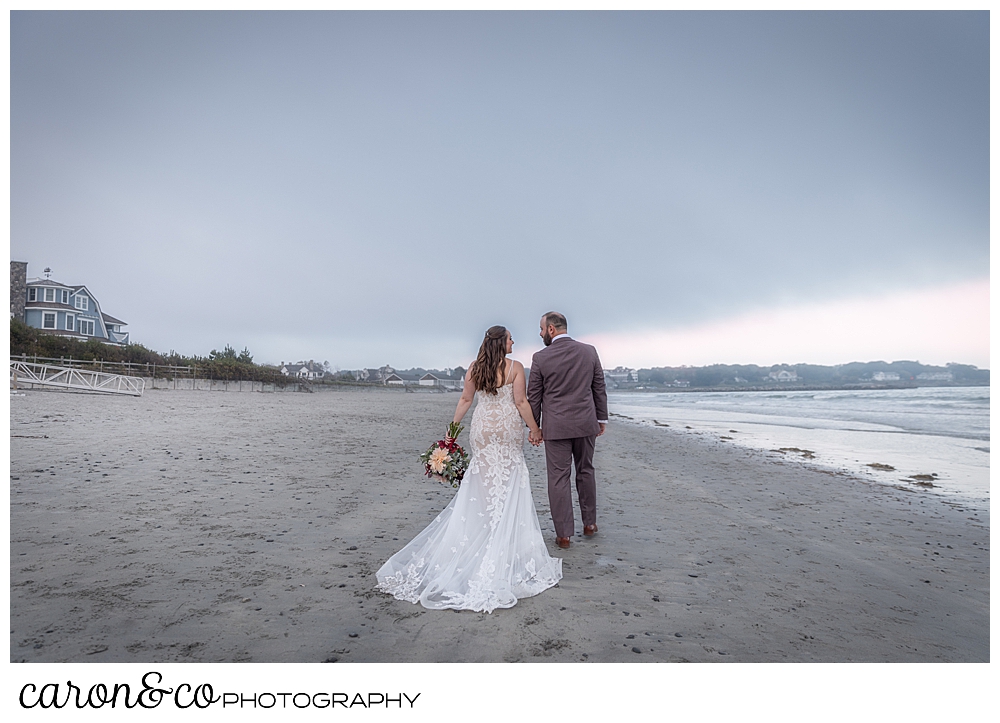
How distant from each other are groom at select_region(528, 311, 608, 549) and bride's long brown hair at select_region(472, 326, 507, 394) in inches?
24.3

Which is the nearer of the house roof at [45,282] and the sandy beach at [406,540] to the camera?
the sandy beach at [406,540]

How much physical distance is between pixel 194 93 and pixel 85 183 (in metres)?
3.14

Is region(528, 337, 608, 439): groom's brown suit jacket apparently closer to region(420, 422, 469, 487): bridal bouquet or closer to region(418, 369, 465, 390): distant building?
region(420, 422, 469, 487): bridal bouquet

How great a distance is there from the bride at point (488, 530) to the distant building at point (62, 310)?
118 ft

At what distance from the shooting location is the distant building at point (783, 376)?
84.3 meters

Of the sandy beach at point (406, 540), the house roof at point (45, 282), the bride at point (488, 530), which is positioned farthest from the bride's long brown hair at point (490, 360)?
the house roof at point (45, 282)

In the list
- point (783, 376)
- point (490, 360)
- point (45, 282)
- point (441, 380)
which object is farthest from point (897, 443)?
point (441, 380)

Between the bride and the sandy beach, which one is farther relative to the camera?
the bride

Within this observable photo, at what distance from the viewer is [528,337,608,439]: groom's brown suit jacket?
4.80m

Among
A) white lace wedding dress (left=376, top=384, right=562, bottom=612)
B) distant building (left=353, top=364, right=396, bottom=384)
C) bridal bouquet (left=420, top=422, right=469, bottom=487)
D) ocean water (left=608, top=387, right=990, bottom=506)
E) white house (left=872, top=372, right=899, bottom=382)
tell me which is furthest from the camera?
distant building (left=353, top=364, right=396, bottom=384)

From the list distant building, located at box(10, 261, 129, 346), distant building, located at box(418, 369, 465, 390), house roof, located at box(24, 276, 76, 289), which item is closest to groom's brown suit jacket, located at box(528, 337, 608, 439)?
distant building, located at box(10, 261, 129, 346)

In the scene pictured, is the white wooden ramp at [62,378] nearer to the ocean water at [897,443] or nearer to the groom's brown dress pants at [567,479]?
the groom's brown dress pants at [567,479]

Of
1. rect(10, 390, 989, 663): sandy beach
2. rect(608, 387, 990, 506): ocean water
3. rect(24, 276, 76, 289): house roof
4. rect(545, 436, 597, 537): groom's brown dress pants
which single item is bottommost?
rect(608, 387, 990, 506): ocean water

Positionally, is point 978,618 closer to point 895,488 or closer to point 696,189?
point 895,488
